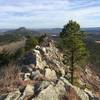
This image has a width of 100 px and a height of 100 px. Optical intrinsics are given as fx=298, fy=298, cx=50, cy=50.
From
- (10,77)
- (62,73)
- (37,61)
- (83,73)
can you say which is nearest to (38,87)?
(10,77)

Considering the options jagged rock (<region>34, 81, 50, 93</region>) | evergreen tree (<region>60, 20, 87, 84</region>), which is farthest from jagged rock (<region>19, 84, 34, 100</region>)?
evergreen tree (<region>60, 20, 87, 84</region>)

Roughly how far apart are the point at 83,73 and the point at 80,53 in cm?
1484

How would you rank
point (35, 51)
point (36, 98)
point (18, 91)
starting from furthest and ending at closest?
point (35, 51) < point (18, 91) < point (36, 98)

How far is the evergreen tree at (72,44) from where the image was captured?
40250mm

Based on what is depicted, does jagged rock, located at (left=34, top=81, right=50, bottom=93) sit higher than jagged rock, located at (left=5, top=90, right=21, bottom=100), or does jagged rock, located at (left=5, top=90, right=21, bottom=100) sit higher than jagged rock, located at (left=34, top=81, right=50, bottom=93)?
jagged rock, located at (left=34, top=81, right=50, bottom=93)

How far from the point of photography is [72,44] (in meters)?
40.2

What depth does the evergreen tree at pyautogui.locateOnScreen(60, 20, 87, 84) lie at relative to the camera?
40250mm

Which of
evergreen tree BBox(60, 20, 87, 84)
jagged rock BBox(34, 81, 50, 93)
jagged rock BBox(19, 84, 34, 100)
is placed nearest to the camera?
jagged rock BBox(19, 84, 34, 100)

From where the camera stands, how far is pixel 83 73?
2163 inches

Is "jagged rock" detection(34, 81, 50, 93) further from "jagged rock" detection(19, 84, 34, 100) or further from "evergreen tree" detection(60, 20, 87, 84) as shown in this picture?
"evergreen tree" detection(60, 20, 87, 84)

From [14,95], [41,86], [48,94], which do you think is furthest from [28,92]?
[48,94]

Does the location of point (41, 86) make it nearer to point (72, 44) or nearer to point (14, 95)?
point (14, 95)

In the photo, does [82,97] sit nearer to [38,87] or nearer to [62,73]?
[38,87]

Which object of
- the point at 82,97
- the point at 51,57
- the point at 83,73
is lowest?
the point at 83,73
